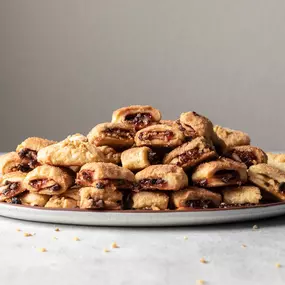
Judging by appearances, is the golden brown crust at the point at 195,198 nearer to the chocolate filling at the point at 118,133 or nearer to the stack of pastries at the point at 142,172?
the stack of pastries at the point at 142,172

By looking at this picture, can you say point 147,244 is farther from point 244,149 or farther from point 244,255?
point 244,149

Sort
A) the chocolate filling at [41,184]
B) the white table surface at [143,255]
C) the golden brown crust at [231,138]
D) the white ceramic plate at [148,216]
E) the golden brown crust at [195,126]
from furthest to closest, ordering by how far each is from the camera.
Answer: the golden brown crust at [231,138]
the golden brown crust at [195,126]
the chocolate filling at [41,184]
the white ceramic plate at [148,216]
the white table surface at [143,255]

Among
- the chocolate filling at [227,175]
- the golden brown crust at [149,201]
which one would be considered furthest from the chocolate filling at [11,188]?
the chocolate filling at [227,175]

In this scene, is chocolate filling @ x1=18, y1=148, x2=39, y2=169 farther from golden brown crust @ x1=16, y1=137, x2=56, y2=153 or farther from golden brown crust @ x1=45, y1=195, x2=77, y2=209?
golden brown crust @ x1=45, y1=195, x2=77, y2=209

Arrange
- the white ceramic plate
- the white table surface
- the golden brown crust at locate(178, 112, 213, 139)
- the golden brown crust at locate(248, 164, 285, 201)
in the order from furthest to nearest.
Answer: the golden brown crust at locate(178, 112, 213, 139) < the golden brown crust at locate(248, 164, 285, 201) < the white ceramic plate < the white table surface

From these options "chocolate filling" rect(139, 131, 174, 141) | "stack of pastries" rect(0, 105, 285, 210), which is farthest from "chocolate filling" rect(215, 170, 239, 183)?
"chocolate filling" rect(139, 131, 174, 141)

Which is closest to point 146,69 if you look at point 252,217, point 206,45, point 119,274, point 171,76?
point 171,76

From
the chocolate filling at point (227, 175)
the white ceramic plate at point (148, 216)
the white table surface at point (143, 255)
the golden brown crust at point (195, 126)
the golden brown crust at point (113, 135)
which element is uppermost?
the golden brown crust at point (195, 126)

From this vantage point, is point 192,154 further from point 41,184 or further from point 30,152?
point 30,152
